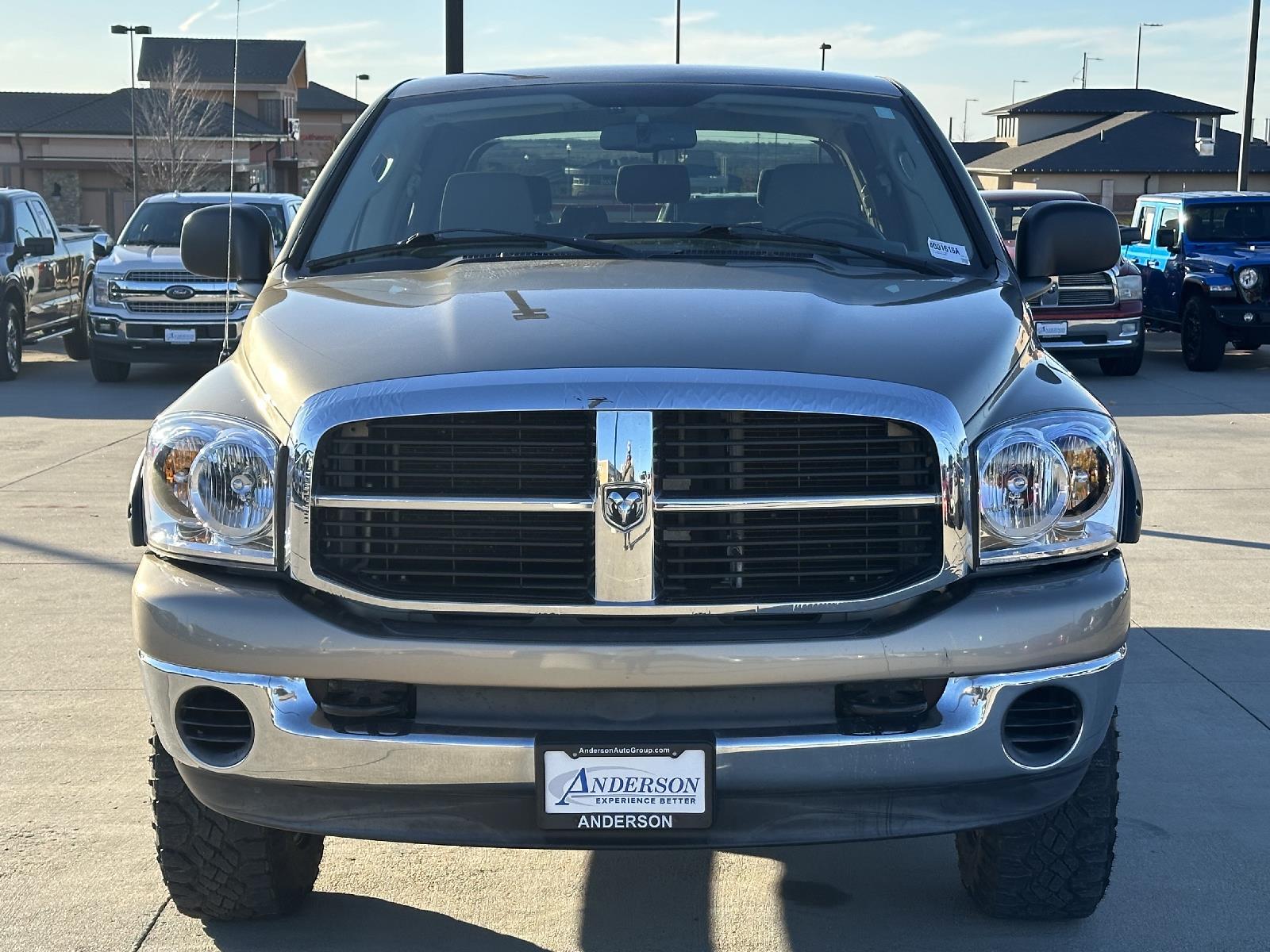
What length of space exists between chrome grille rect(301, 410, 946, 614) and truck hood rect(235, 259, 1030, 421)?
0.12 metres

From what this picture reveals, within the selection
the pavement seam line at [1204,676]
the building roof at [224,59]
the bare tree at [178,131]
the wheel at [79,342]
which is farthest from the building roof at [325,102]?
the pavement seam line at [1204,676]

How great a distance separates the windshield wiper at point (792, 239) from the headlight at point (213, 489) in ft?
4.20

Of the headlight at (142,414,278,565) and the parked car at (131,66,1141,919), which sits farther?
the headlight at (142,414,278,565)

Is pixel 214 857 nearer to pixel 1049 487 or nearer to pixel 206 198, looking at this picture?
pixel 1049 487

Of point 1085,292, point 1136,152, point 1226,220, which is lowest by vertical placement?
point 1085,292

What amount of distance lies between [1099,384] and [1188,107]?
200ft

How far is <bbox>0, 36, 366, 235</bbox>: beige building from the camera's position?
56.2 metres

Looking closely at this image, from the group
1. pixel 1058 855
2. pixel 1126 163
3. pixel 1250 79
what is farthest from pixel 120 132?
pixel 1058 855

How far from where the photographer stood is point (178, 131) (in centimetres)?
5334

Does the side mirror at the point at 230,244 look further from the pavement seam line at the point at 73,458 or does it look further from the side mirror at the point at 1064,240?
the pavement seam line at the point at 73,458

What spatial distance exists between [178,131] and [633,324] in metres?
53.3

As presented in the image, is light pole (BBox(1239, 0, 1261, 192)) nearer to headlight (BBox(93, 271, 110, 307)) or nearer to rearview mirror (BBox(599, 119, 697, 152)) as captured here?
headlight (BBox(93, 271, 110, 307))

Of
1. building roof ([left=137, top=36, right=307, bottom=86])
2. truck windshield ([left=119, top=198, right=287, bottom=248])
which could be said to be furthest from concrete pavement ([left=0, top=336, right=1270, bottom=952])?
building roof ([left=137, top=36, right=307, bottom=86])

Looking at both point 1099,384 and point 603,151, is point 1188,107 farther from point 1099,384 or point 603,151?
point 603,151
